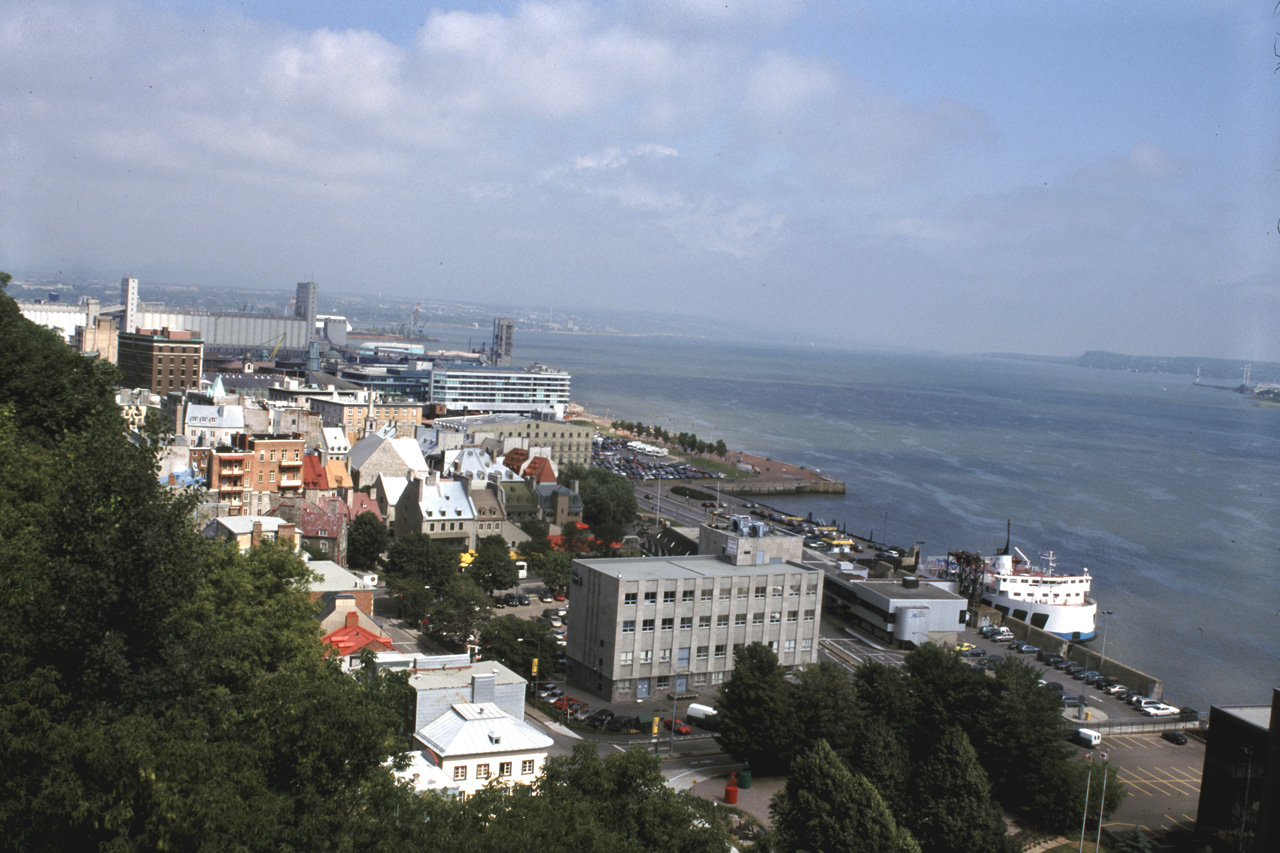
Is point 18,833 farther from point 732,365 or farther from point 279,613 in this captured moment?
point 732,365

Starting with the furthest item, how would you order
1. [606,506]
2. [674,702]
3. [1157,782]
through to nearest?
[606,506]
[674,702]
[1157,782]

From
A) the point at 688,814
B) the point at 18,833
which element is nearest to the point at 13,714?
the point at 18,833

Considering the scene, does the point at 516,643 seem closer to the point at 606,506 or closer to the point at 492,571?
the point at 492,571

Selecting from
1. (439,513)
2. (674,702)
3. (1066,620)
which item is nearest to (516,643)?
(674,702)

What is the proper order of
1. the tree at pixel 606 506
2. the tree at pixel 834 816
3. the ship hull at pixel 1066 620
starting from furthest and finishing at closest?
the tree at pixel 606 506 → the ship hull at pixel 1066 620 → the tree at pixel 834 816

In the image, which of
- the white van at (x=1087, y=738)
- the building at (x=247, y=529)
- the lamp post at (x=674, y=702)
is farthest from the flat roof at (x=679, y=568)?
the building at (x=247, y=529)

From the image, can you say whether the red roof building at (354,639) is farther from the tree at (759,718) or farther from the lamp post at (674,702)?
the tree at (759,718)
